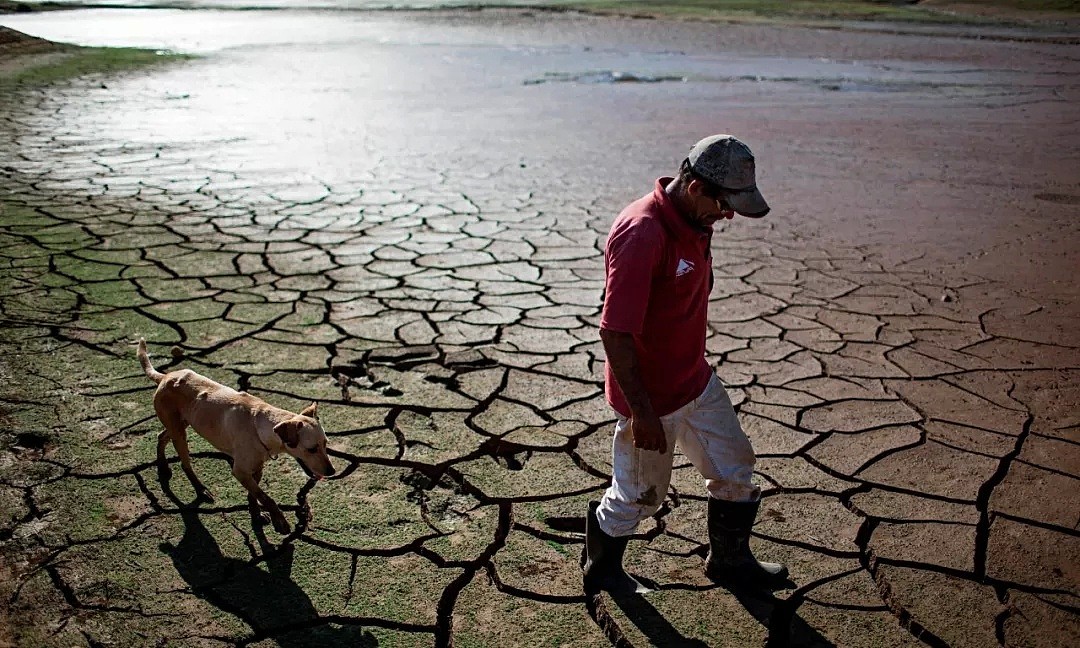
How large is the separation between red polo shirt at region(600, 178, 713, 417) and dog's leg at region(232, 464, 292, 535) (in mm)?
1129

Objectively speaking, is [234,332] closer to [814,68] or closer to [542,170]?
[542,170]

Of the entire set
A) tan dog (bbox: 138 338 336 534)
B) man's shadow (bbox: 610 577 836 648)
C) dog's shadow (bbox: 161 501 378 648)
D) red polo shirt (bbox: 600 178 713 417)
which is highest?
red polo shirt (bbox: 600 178 713 417)

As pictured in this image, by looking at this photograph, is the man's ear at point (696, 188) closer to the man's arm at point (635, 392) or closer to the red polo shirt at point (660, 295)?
the red polo shirt at point (660, 295)

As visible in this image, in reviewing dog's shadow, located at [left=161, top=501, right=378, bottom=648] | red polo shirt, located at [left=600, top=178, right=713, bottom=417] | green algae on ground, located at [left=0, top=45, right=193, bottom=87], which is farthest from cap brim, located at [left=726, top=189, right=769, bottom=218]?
green algae on ground, located at [left=0, top=45, right=193, bottom=87]

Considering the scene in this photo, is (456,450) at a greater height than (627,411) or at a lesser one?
lesser

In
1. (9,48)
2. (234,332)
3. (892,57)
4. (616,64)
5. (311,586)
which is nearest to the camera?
(311,586)

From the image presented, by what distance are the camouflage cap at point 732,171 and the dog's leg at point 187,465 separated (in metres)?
1.93

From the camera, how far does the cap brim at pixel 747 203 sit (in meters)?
2.60

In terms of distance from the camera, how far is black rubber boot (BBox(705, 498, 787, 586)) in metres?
2.99

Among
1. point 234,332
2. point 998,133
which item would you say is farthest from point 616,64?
point 234,332

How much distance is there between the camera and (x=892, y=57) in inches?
877

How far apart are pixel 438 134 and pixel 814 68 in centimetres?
1100

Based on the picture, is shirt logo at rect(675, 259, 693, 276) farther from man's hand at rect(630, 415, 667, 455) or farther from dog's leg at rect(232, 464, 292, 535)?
dog's leg at rect(232, 464, 292, 535)

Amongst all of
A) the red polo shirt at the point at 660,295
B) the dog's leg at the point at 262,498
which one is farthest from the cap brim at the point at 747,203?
the dog's leg at the point at 262,498
